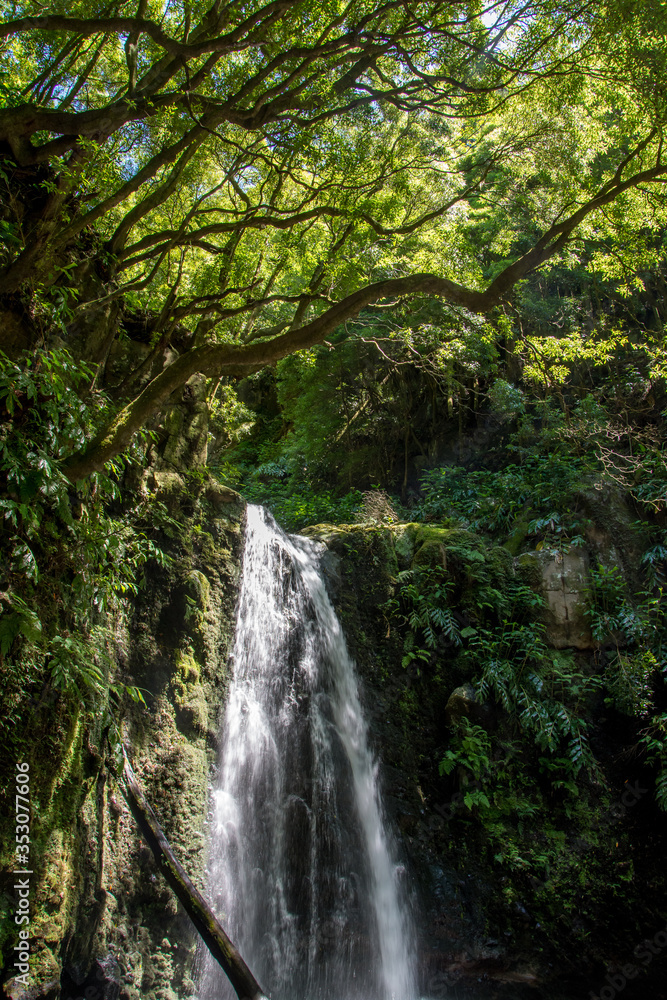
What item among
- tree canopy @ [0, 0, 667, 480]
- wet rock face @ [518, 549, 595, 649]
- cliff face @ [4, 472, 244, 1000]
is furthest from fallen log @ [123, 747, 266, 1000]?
wet rock face @ [518, 549, 595, 649]

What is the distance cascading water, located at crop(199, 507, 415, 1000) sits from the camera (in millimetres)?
5062

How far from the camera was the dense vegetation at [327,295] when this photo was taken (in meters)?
3.75

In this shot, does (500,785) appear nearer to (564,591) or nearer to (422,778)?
(422,778)

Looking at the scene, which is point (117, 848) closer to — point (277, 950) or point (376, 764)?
point (277, 950)

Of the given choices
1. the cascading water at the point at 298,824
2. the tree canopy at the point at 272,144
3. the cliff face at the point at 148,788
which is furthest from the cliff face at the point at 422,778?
the tree canopy at the point at 272,144

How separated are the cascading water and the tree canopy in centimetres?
340

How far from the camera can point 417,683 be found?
745 centimetres

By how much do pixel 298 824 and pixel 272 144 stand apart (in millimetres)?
7663

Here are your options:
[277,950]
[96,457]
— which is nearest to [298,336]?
[96,457]

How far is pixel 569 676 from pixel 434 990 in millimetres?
3965

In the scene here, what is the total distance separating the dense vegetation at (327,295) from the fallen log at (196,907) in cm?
56

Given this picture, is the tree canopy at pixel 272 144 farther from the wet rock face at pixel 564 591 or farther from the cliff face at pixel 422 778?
the wet rock face at pixel 564 591

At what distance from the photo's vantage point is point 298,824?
5723 mm

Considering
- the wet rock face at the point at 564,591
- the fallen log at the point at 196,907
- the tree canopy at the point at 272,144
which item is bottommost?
the fallen log at the point at 196,907
